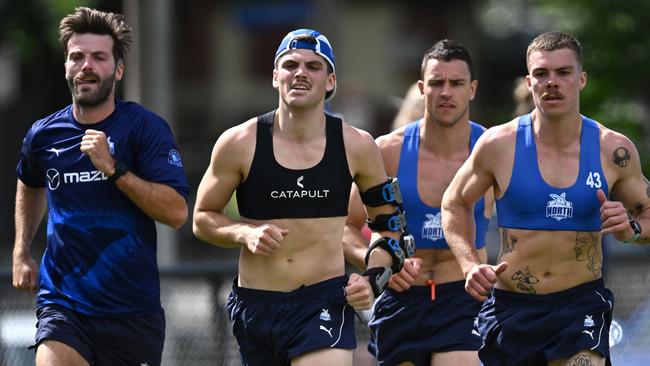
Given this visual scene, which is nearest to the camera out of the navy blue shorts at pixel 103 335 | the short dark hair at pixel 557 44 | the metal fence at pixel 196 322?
the navy blue shorts at pixel 103 335

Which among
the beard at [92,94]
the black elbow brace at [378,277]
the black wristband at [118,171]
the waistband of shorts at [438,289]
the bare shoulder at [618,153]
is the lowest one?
the waistband of shorts at [438,289]

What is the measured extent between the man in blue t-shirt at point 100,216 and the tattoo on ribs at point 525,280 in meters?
1.93

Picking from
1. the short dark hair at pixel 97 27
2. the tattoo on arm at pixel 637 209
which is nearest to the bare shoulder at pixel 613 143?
the tattoo on arm at pixel 637 209

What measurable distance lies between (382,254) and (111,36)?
2.03 metres

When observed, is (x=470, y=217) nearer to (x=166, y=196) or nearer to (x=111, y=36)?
(x=166, y=196)

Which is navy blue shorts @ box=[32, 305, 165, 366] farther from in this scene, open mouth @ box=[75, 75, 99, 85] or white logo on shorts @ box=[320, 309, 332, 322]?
open mouth @ box=[75, 75, 99, 85]

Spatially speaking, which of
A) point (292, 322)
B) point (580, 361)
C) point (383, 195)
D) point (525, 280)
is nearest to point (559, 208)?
point (525, 280)

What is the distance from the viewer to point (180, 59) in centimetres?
3102

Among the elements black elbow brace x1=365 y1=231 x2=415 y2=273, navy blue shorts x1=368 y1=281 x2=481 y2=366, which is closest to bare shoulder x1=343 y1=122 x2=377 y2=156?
black elbow brace x1=365 y1=231 x2=415 y2=273

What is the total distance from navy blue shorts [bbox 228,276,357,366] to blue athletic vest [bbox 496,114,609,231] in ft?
3.55

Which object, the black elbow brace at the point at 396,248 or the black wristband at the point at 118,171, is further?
the black elbow brace at the point at 396,248

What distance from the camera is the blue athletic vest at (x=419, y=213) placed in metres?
9.10

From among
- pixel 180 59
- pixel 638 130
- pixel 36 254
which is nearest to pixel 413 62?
pixel 180 59

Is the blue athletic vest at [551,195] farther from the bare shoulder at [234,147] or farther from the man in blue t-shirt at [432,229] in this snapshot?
the bare shoulder at [234,147]
